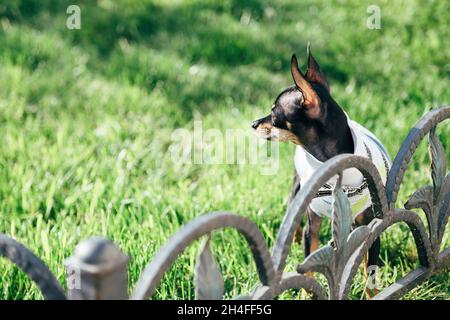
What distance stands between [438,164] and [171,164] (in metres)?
1.53

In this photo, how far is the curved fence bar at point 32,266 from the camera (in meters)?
1.53

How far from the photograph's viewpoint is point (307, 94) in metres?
2.19

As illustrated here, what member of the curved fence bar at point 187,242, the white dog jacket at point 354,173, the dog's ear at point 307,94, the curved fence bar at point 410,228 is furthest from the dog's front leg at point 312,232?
the curved fence bar at point 187,242

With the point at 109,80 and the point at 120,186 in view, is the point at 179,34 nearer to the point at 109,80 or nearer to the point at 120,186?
the point at 109,80

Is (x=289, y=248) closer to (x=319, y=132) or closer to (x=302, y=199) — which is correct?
(x=302, y=199)

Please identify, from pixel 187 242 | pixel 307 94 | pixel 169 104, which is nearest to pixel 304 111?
pixel 307 94

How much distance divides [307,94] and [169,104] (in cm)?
206

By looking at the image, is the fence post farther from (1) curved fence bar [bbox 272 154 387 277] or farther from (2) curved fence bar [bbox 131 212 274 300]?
(1) curved fence bar [bbox 272 154 387 277]

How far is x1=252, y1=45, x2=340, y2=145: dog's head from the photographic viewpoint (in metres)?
2.24

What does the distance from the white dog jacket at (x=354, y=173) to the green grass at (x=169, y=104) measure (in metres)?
0.35

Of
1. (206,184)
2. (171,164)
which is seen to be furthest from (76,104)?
(206,184)

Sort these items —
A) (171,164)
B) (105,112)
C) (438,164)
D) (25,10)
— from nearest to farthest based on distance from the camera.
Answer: (438,164)
(171,164)
(105,112)
(25,10)

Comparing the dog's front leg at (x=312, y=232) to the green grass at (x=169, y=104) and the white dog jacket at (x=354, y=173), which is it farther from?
the green grass at (x=169, y=104)

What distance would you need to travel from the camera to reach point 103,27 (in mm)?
5148
